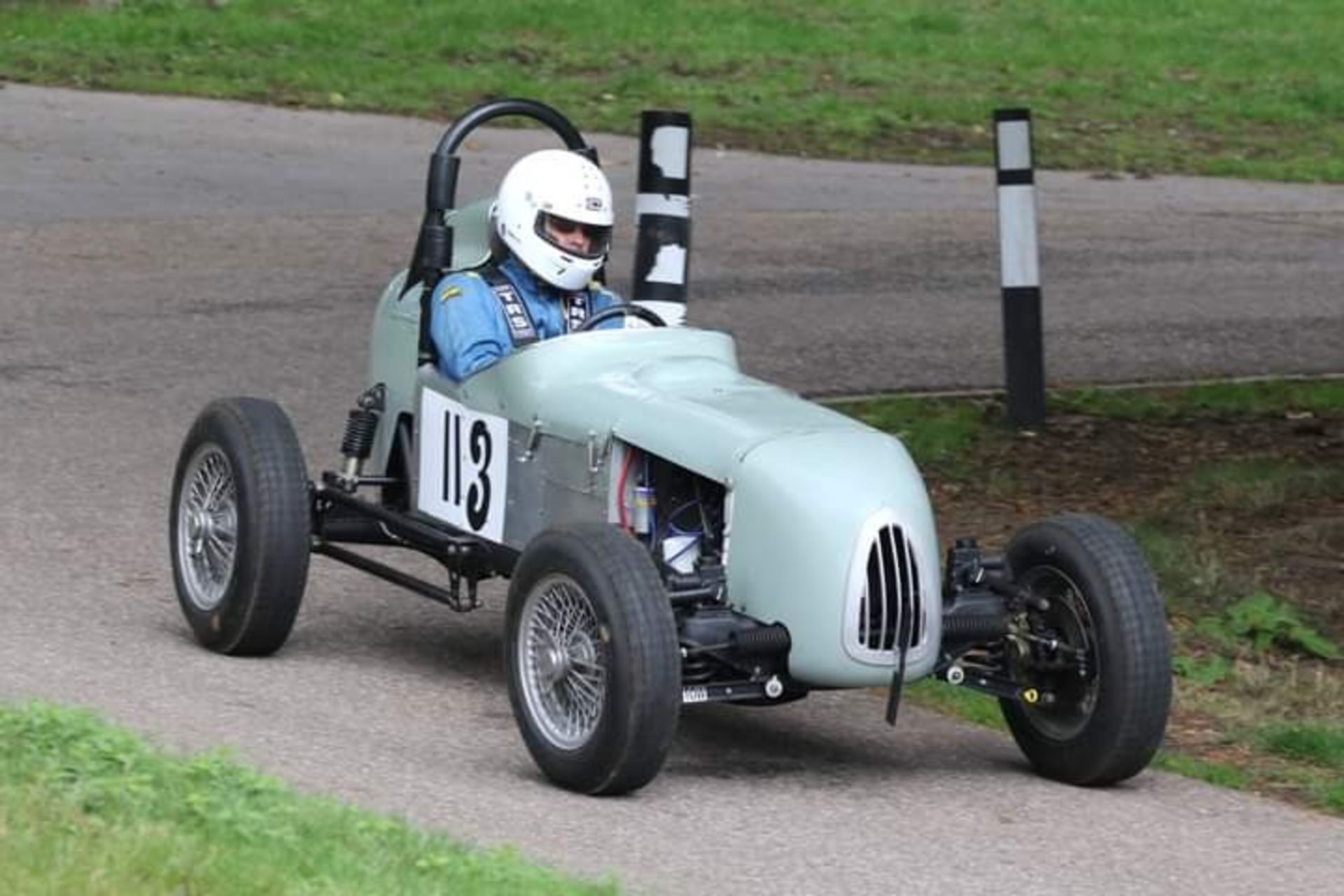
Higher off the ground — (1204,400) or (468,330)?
(468,330)

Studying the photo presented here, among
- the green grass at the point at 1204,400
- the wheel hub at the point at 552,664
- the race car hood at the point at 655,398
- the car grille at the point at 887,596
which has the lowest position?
the green grass at the point at 1204,400

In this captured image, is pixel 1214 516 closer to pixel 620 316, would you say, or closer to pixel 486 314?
pixel 620 316

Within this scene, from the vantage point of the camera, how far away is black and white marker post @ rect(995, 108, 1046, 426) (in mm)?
11133

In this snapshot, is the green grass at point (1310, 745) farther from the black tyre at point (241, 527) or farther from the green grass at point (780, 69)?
the green grass at point (780, 69)

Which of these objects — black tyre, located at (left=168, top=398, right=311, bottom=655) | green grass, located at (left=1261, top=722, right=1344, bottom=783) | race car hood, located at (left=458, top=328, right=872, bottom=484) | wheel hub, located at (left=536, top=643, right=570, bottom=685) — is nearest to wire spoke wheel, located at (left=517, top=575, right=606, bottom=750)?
wheel hub, located at (left=536, top=643, right=570, bottom=685)

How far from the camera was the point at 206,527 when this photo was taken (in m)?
8.32

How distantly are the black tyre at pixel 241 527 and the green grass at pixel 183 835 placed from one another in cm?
162

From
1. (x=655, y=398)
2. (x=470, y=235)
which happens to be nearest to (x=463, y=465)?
(x=655, y=398)

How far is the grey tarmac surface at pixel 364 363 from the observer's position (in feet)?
22.1

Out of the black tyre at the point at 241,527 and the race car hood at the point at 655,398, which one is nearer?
the race car hood at the point at 655,398

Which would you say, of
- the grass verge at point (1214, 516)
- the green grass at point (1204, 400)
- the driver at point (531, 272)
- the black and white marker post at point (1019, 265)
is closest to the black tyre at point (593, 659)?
the driver at point (531, 272)

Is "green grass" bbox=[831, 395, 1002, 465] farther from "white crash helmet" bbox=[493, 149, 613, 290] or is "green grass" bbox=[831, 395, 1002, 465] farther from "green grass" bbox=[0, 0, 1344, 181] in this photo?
"green grass" bbox=[0, 0, 1344, 181]

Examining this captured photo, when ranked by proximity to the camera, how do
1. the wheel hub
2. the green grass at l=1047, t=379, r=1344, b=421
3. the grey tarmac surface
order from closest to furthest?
1. the grey tarmac surface
2. the wheel hub
3. the green grass at l=1047, t=379, r=1344, b=421

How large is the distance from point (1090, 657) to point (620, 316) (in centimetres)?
174
